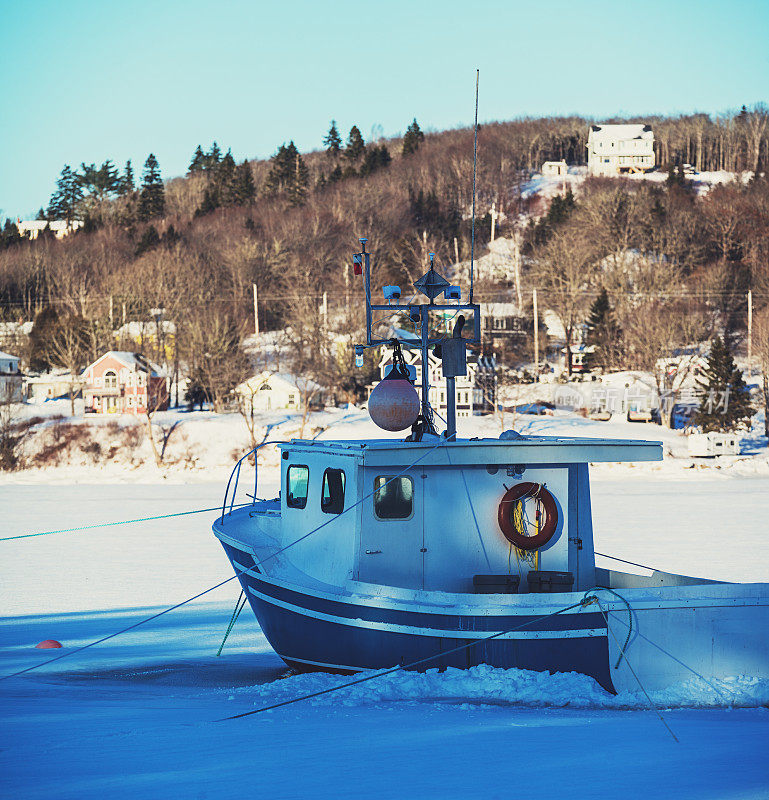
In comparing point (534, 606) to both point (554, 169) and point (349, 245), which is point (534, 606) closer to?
point (349, 245)

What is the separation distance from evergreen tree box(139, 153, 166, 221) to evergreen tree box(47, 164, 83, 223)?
10726mm

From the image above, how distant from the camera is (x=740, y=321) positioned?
6625 cm

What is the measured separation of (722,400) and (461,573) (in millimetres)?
34521

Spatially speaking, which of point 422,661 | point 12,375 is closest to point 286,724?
point 422,661

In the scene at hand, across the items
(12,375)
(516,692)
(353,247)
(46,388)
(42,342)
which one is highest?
(353,247)

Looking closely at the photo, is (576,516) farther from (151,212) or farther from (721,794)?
(151,212)

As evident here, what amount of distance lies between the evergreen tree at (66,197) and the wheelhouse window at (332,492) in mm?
110788

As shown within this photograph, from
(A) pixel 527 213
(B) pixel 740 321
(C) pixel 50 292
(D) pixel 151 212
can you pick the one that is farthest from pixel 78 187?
(B) pixel 740 321

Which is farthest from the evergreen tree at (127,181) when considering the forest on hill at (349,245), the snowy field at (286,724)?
the snowy field at (286,724)

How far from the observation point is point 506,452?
977cm

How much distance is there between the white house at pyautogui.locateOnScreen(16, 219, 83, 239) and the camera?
106 meters

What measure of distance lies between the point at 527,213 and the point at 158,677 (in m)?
95.2

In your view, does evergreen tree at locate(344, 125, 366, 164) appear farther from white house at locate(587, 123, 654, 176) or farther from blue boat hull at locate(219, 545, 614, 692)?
blue boat hull at locate(219, 545, 614, 692)

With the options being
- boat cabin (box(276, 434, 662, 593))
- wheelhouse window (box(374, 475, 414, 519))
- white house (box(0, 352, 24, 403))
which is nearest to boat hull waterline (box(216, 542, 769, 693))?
boat cabin (box(276, 434, 662, 593))
